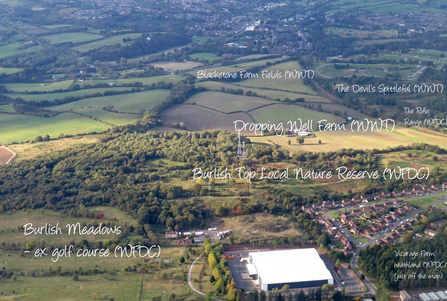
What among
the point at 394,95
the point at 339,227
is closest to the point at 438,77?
the point at 394,95

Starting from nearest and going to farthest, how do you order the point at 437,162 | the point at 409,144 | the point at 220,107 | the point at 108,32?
the point at 437,162, the point at 409,144, the point at 220,107, the point at 108,32

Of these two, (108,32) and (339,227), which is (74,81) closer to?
(108,32)

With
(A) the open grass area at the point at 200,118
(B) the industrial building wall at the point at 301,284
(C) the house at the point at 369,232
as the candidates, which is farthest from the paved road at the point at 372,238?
(A) the open grass area at the point at 200,118

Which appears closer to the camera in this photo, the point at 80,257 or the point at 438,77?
the point at 80,257

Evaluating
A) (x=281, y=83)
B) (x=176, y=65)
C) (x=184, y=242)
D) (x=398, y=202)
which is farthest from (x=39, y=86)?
(x=398, y=202)

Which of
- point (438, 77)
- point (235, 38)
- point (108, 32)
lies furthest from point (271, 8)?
point (438, 77)

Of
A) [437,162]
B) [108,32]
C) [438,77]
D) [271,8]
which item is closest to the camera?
[437,162]
